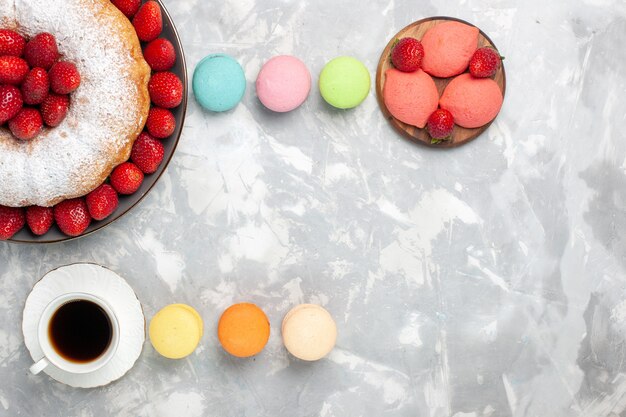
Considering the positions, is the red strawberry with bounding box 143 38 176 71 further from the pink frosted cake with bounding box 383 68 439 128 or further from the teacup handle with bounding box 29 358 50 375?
the teacup handle with bounding box 29 358 50 375

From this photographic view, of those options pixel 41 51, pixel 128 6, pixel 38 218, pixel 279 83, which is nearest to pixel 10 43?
pixel 41 51

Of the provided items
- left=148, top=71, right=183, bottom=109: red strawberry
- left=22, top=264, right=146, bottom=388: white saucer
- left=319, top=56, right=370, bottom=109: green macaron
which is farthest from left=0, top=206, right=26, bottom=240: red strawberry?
left=319, top=56, right=370, bottom=109: green macaron

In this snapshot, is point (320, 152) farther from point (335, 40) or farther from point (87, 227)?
point (87, 227)

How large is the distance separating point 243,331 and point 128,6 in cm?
70

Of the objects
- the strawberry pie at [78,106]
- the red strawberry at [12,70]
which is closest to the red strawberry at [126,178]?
the strawberry pie at [78,106]

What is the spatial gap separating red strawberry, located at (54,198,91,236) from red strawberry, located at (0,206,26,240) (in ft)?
0.23

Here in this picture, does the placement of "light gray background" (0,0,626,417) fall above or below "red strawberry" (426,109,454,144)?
below

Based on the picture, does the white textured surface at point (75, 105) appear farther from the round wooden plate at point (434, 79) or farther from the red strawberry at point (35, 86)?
the round wooden plate at point (434, 79)

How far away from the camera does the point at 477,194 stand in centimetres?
150

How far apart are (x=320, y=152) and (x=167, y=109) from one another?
0.37 metres

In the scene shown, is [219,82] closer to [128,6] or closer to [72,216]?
[128,6]

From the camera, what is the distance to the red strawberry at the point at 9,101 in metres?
1.10

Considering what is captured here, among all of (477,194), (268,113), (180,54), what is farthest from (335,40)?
(477,194)

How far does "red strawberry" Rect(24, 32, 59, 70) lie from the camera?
115cm
